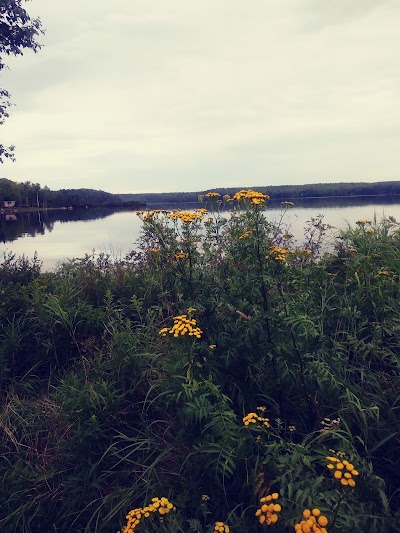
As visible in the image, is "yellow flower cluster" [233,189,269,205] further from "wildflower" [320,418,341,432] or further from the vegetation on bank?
"wildflower" [320,418,341,432]

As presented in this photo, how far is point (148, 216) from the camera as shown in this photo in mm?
3180

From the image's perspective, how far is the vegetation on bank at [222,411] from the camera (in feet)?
7.18

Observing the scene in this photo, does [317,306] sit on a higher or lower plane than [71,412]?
higher

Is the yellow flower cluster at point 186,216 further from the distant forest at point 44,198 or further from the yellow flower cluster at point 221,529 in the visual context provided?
the distant forest at point 44,198

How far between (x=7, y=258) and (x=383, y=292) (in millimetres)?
5288

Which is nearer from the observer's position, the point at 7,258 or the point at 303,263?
the point at 303,263

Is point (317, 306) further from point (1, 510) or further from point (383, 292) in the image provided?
point (1, 510)

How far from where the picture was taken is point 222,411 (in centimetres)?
232

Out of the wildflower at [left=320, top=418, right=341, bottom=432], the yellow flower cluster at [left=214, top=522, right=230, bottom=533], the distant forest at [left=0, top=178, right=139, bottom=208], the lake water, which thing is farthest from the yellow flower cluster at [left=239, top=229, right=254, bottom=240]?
the distant forest at [left=0, top=178, right=139, bottom=208]

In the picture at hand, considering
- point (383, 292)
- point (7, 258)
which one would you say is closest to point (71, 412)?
point (383, 292)

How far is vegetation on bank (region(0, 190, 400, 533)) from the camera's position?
2.19 m

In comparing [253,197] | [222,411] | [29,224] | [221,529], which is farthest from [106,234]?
[221,529]

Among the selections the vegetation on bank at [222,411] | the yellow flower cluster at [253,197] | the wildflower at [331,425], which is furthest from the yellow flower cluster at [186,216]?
the wildflower at [331,425]

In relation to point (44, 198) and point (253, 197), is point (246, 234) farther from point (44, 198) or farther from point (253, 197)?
point (44, 198)
